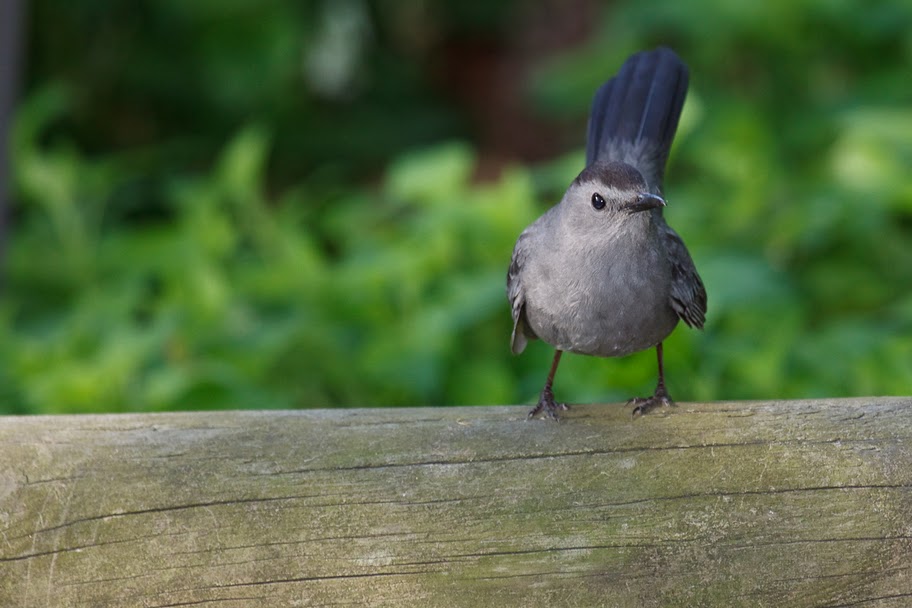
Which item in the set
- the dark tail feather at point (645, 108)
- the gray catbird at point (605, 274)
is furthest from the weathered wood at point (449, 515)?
the dark tail feather at point (645, 108)

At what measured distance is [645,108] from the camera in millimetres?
2904

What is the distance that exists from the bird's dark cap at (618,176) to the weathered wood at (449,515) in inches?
26.0

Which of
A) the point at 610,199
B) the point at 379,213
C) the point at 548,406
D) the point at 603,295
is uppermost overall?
the point at 610,199

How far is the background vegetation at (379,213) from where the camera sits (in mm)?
3449

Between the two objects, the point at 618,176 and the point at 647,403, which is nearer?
the point at 647,403

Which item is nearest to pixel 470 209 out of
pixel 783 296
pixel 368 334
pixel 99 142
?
pixel 368 334

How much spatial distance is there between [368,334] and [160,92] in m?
3.31

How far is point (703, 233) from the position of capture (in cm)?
421

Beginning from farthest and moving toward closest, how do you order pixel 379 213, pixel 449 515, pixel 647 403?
1. pixel 379 213
2. pixel 647 403
3. pixel 449 515

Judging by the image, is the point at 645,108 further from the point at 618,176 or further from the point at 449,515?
the point at 449,515

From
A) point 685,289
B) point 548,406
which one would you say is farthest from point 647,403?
point 685,289

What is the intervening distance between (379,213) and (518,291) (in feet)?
7.60

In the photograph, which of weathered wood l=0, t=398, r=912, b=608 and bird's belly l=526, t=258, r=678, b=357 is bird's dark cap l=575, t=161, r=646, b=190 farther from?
weathered wood l=0, t=398, r=912, b=608

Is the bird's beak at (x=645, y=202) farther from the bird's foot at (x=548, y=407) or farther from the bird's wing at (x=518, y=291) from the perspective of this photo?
the bird's foot at (x=548, y=407)
